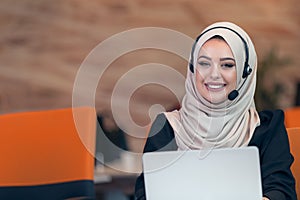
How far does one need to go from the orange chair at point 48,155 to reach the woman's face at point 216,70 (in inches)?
24.5

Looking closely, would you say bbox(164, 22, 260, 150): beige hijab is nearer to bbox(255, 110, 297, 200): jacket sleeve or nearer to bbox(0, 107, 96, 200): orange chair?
bbox(255, 110, 297, 200): jacket sleeve

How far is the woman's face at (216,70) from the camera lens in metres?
2.12

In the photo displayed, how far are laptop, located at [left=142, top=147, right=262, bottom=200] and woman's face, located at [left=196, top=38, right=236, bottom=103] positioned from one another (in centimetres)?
35

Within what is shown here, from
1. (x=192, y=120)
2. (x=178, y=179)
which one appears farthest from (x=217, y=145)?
(x=178, y=179)

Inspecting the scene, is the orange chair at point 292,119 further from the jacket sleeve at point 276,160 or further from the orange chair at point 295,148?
the jacket sleeve at point 276,160

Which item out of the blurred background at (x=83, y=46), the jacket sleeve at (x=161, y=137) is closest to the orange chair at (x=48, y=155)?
the jacket sleeve at (x=161, y=137)

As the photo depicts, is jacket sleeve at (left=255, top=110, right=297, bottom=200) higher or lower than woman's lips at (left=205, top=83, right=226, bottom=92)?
lower

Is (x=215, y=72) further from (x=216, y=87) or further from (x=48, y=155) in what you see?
(x=48, y=155)

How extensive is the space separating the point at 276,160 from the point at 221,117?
0.21 metres

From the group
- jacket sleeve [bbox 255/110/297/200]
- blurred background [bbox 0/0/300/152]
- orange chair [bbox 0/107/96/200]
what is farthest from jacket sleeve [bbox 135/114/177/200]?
blurred background [bbox 0/0/300/152]

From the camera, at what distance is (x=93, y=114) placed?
8.60 feet

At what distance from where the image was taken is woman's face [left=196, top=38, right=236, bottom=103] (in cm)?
212

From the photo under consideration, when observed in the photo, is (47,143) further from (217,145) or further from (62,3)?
(62,3)

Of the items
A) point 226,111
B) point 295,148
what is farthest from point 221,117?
point 295,148
